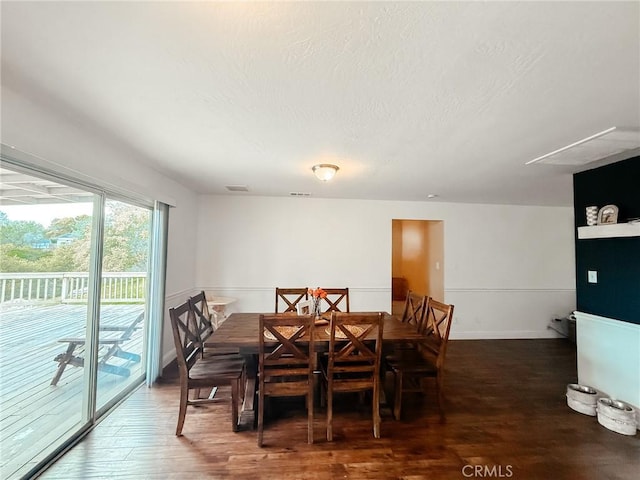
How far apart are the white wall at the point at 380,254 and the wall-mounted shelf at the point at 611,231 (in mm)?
2141

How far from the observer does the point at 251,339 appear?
2.32m

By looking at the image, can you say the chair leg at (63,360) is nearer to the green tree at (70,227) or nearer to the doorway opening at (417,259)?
the green tree at (70,227)

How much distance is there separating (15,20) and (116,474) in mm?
2519

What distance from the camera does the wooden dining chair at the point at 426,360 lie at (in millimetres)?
2438

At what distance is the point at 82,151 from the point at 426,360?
3.42 meters

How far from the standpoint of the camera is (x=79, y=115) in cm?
180

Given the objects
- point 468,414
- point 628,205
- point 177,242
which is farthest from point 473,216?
point 177,242

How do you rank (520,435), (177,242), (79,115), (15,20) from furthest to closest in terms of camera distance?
(177,242) → (520,435) → (79,115) → (15,20)

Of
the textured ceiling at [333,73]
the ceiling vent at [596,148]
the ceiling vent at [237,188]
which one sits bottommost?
the ceiling vent at [596,148]

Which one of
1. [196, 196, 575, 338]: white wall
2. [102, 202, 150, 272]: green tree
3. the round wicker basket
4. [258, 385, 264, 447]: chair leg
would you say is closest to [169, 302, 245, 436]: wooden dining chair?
[258, 385, 264, 447]: chair leg

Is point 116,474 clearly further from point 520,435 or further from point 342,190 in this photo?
point 342,190

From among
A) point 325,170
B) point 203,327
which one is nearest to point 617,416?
point 325,170

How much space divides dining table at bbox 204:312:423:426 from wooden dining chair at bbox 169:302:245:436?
18 centimetres

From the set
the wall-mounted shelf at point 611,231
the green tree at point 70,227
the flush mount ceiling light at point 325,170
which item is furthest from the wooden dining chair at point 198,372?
the wall-mounted shelf at point 611,231
